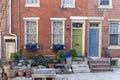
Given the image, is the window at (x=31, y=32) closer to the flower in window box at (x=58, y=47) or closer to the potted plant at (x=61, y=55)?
the flower in window box at (x=58, y=47)

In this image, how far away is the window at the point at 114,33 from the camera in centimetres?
1900

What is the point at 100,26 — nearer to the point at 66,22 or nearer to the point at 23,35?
the point at 66,22

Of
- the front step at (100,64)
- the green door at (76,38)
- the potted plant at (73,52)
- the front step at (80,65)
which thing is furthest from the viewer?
the green door at (76,38)

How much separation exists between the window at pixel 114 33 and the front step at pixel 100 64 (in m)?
1.56

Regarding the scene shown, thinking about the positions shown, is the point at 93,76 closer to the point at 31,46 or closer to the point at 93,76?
the point at 93,76

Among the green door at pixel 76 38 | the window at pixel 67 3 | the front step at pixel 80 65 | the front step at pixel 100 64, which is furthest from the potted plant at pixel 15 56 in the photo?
the front step at pixel 100 64

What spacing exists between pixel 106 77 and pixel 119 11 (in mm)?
5671

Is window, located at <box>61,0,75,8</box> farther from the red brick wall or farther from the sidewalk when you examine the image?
the sidewalk

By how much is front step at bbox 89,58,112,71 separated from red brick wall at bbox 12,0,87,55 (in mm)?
2092

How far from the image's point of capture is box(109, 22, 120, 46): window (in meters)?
19.0

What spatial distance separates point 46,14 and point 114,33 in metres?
4.94

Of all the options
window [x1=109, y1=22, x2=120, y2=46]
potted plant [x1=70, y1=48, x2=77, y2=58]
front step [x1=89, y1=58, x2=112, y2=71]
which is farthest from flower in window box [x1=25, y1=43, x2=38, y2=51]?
window [x1=109, y1=22, x2=120, y2=46]

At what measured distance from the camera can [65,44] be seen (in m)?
18.6

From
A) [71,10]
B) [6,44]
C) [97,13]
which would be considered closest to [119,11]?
[97,13]
